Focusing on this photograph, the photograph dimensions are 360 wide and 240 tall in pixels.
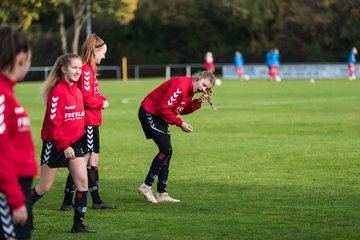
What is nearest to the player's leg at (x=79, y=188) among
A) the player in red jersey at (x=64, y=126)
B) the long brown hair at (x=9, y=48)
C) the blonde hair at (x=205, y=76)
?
the player in red jersey at (x=64, y=126)

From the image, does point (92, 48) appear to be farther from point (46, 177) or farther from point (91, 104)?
point (46, 177)

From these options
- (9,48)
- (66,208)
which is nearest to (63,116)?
(66,208)

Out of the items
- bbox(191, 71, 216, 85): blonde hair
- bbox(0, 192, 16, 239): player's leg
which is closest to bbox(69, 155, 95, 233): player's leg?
bbox(191, 71, 216, 85): blonde hair

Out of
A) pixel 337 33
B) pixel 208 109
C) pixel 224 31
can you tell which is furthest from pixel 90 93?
pixel 224 31

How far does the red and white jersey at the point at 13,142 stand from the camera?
6.17m

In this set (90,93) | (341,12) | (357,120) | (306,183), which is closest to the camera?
(90,93)

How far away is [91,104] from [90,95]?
0.36 ft

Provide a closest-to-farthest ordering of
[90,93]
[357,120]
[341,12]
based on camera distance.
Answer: [90,93] < [357,120] < [341,12]

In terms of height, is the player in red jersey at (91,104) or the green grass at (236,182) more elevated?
the player in red jersey at (91,104)

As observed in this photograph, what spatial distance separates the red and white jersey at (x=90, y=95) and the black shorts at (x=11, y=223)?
4913mm

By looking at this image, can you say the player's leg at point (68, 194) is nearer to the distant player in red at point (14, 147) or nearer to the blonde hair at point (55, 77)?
the blonde hair at point (55, 77)

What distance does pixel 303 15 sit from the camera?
76.6 metres

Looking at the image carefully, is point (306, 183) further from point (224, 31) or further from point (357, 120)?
point (224, 31)

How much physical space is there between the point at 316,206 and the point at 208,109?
22500 millimetres
